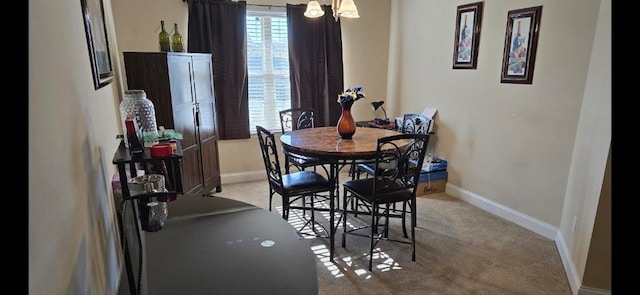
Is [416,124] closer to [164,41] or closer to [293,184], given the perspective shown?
[293,184]

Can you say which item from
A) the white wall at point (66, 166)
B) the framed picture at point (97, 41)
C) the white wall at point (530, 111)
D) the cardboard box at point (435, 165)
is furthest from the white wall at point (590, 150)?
the framed picture at point (97, 41)

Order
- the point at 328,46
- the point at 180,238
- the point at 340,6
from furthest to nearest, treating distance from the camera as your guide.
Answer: the point at 328,46, the point at 340,6, the point at 180,238

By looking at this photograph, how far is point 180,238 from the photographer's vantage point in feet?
4.12

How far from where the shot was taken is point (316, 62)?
4254mm

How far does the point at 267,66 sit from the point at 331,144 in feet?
6.39

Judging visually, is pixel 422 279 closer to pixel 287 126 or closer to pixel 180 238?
pixel 180 238

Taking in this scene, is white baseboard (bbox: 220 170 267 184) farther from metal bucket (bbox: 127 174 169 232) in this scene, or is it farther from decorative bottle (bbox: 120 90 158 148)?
metal bucket (bbox: 127 174 169 232)

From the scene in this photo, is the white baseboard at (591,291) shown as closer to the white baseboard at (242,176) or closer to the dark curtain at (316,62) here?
the dark curtain at (316,62)

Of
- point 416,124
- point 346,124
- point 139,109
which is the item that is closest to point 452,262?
point 346,124

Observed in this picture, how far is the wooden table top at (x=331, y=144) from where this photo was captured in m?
2.43

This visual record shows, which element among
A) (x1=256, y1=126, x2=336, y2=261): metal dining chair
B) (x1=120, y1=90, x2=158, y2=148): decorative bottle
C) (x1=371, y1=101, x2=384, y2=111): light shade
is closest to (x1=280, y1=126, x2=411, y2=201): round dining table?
(x1=256, y1=126, x2=336, y2=261): metal dining chair

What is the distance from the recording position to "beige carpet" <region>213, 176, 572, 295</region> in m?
2.28
